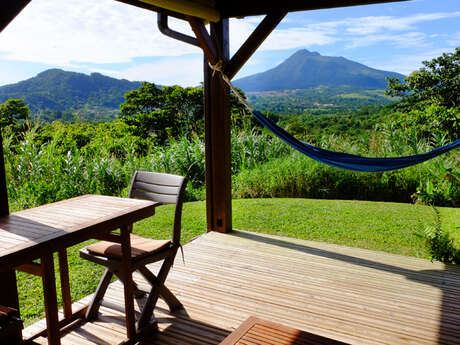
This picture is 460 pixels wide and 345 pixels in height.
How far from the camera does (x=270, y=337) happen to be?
1.43m

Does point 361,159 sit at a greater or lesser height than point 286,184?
greater

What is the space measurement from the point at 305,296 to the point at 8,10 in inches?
85.2

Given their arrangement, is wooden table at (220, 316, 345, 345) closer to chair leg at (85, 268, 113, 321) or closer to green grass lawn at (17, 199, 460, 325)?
chair leg at (85, 268, 113, 321)

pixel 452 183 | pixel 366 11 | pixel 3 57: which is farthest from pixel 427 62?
pixel 3 57

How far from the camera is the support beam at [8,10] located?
61.2 inches

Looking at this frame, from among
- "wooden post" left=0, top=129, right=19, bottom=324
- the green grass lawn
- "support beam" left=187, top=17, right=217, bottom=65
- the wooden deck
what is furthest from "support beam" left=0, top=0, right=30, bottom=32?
the green grass lawn

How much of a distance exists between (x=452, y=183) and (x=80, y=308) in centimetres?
399

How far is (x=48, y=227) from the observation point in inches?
65.3

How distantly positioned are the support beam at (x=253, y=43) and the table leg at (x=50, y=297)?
2.27m

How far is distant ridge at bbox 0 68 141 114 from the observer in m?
15.1

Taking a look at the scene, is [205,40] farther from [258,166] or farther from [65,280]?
[258,166]

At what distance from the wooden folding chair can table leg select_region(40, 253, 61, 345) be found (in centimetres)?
37

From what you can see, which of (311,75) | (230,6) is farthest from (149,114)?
(230,6)

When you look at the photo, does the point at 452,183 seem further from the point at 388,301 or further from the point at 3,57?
the point at 3,57
